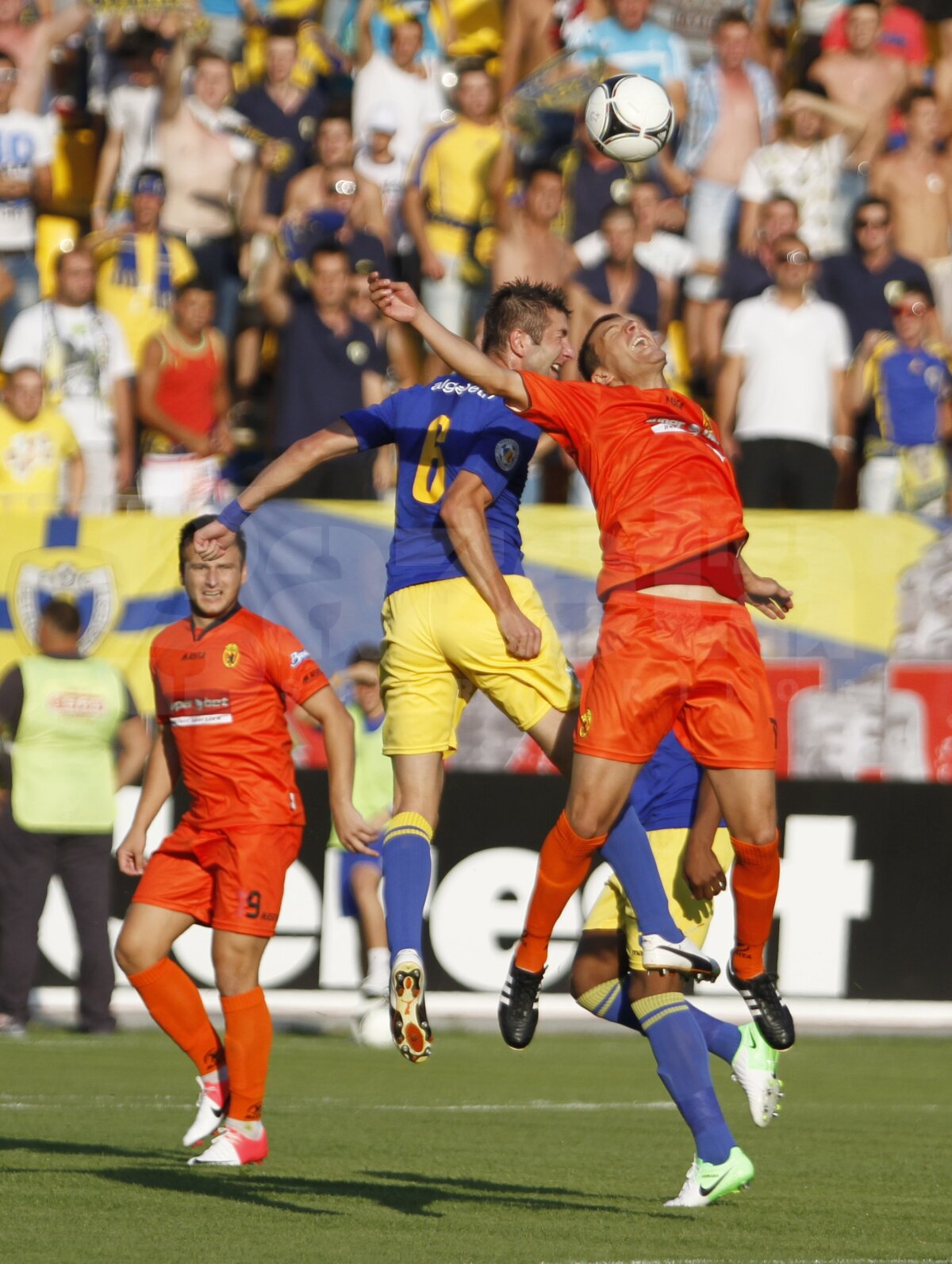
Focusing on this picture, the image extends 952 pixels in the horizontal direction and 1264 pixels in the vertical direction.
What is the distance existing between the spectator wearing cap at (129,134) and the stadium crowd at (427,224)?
22 millimetres

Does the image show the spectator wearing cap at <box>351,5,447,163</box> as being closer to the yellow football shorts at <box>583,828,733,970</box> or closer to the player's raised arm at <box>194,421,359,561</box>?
the player's raised arm at <box>194,421,359,561</box>

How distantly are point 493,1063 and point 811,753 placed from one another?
3.04m

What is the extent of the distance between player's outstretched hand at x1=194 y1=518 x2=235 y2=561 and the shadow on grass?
2217mm

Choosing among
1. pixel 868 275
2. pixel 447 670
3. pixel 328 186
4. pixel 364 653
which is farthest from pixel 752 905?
pixel 328 186

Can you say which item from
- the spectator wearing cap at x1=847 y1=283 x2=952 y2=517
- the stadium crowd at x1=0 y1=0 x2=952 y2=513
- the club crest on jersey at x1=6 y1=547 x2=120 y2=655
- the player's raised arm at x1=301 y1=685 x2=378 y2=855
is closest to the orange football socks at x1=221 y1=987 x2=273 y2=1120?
the player's raised arm at x1=301 y1=685 x2=378 y2=855

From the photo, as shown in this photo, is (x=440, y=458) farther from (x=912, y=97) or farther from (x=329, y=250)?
(x=912, y=97)

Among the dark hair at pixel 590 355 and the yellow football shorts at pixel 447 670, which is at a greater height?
the dark hair at pixel 590 355

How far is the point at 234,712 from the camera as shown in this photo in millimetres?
7660

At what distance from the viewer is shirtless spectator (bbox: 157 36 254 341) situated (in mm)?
14602

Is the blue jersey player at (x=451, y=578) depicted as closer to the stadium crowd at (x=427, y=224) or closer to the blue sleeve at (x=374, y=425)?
the blue sleeve at (x=374, y=425)

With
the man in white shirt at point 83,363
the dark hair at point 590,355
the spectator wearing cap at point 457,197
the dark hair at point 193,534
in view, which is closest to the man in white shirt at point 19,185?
the man in white shirt at point 83,363

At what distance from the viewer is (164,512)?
13109 mm

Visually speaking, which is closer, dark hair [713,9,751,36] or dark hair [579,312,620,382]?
dark hair [579,312,620,382]

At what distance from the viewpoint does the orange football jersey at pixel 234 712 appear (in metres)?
7.56
